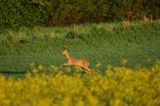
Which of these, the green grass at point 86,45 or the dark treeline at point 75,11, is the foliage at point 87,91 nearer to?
the green grass at point 86,45

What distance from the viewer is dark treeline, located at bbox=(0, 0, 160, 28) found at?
20164 mm

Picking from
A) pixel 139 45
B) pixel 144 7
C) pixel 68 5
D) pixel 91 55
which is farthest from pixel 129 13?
pixel 91 55

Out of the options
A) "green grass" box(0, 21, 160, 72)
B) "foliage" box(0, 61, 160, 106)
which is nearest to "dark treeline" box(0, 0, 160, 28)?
"green grass" box(0, 21, 160, 72)

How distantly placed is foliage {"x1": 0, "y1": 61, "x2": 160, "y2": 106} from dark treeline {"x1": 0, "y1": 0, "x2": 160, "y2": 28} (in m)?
12.0

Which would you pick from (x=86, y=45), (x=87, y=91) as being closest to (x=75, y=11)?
(x=86, y=45)

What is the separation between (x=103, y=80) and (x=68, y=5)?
43.5 ft

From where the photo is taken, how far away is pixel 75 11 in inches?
820

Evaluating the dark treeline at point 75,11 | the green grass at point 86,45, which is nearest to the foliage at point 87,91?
the green grass at point 86,45

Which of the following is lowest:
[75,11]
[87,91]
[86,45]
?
[86,45]

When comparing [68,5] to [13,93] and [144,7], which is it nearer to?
[144,7]

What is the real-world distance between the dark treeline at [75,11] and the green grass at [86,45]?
0.93 m

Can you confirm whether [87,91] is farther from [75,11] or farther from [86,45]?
[75,11]

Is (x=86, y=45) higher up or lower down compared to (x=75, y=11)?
lower down

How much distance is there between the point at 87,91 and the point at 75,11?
13813mm
